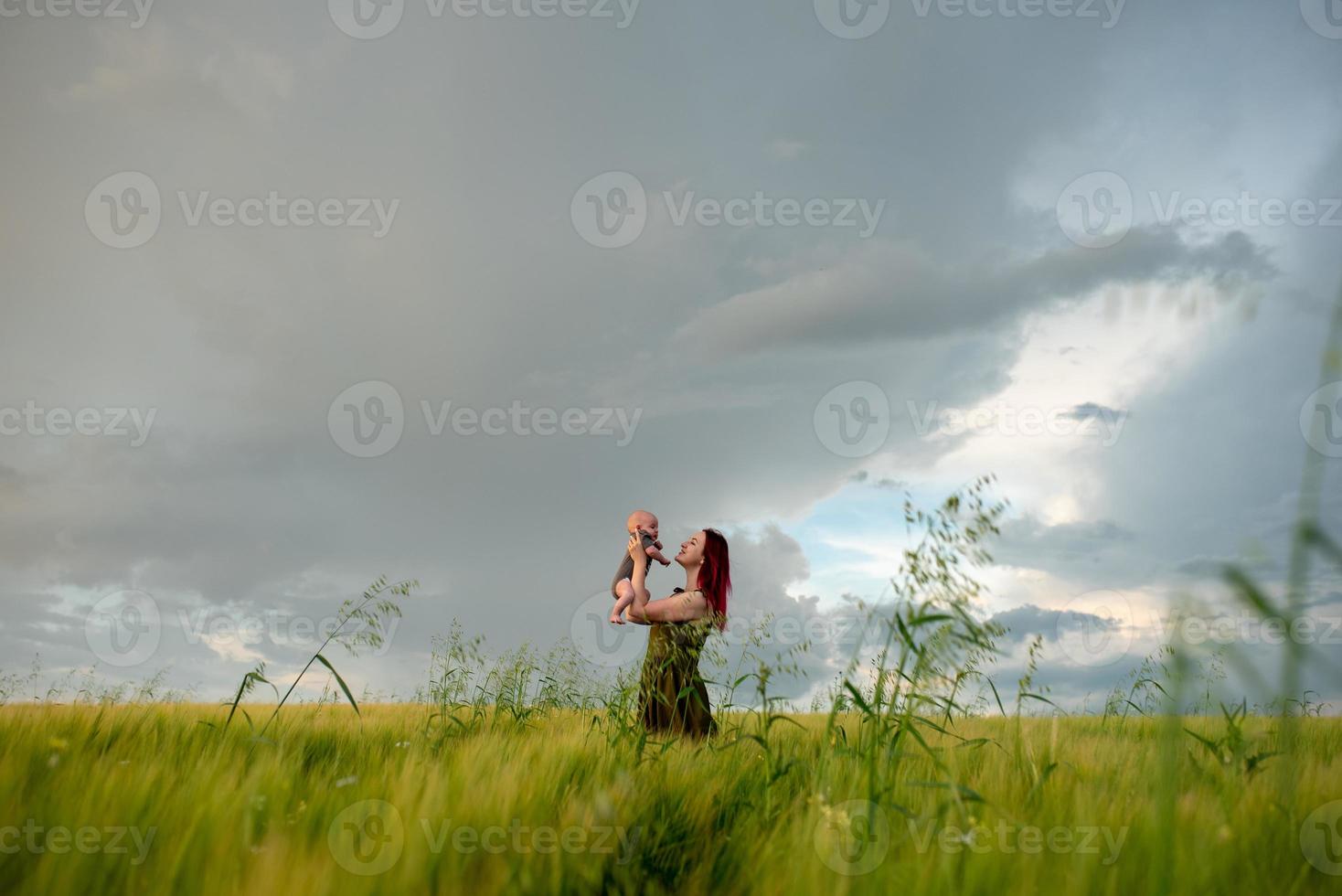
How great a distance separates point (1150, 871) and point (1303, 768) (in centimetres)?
205

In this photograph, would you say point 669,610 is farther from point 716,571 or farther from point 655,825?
point 655,825

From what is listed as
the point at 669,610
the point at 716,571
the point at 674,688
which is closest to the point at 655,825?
the point at 674,688

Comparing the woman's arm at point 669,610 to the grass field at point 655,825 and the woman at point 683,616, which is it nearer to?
the woman at point 683,616

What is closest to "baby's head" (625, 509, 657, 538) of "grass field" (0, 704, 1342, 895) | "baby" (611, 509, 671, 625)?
"baby" (611, 509, 671, 625)

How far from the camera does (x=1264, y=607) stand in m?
1.39

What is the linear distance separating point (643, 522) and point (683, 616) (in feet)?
2.68

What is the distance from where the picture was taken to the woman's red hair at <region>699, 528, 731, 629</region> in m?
6.73

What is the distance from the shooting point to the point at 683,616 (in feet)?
21.3

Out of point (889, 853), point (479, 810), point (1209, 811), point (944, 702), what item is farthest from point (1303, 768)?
point (479, 810)

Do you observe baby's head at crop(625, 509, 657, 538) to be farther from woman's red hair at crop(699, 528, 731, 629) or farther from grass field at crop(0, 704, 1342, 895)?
grass field at crop(0, 704, 1342, 895)

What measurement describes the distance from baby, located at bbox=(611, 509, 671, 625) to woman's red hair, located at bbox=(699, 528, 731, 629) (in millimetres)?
315

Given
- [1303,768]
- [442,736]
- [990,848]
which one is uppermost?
[1303,768]

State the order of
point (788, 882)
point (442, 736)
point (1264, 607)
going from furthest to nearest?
1. point (442, 736)
2. point (788, 882)
3. point (1264, 607)

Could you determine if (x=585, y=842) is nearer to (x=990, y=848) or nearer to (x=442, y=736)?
(x=990, y=848)
